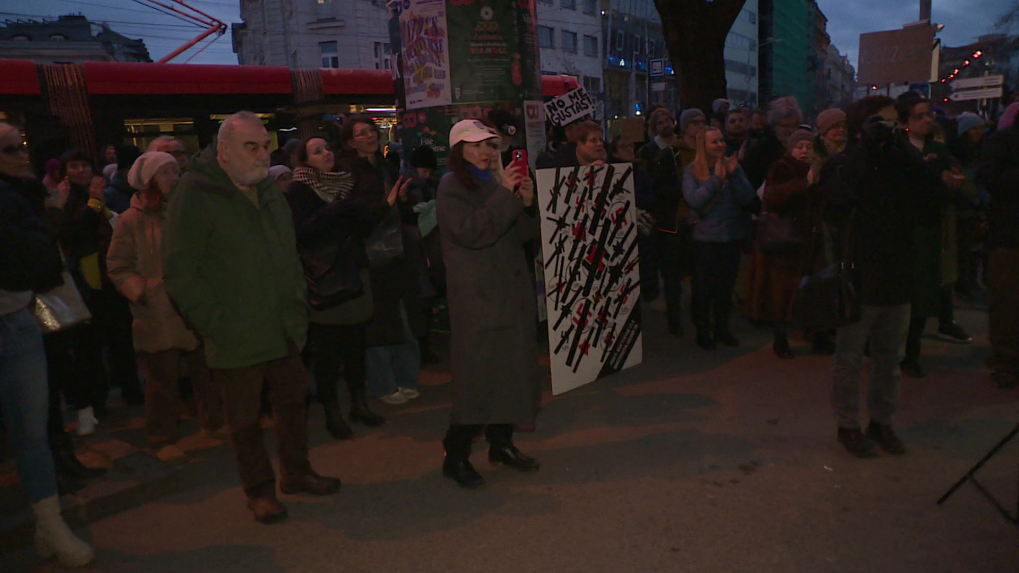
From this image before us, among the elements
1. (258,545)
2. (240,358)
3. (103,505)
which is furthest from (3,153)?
(258,545)

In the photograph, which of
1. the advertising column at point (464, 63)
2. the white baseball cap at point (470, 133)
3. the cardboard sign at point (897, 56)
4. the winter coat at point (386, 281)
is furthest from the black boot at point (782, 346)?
the white baseball cap at point (470, 133)

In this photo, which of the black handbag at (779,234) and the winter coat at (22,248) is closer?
the winter coat at (22,248)

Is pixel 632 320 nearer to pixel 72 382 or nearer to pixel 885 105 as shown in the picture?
pixel 885 105

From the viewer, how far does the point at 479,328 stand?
3945mm

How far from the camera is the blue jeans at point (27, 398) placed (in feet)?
10.6

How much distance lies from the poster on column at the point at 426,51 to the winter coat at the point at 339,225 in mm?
1979

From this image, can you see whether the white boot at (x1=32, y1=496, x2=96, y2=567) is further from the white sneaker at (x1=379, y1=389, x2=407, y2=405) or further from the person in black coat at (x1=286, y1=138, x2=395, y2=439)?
the white sneaker at (x1=379, y1=389, x2=407, y2=405)

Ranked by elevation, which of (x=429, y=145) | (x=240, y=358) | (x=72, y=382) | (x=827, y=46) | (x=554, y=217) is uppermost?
(x=827, y=46)

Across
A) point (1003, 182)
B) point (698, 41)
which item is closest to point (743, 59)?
point (698, 41)

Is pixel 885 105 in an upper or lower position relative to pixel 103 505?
upper

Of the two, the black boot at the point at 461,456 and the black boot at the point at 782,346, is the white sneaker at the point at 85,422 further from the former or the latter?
the black boot at the point at 782,346

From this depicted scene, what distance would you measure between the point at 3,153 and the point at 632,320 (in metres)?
3.79

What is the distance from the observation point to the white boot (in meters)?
3.42

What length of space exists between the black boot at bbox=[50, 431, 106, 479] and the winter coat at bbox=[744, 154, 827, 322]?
199 inches
